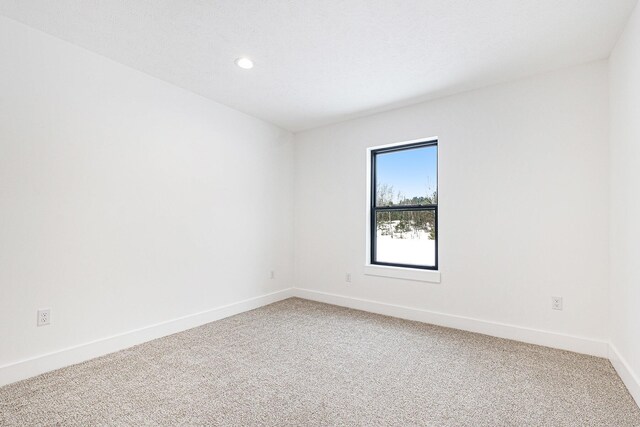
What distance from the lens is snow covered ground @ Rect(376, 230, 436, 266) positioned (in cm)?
356

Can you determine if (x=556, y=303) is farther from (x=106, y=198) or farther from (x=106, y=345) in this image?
(x=106, y=198)

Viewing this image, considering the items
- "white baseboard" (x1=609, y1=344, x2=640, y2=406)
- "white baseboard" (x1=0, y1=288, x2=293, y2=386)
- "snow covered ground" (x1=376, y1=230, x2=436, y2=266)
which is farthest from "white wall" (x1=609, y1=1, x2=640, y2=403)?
"white baseboard" (x1=0, y1=288, x2=293, y2=386)

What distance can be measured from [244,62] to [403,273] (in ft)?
8.86

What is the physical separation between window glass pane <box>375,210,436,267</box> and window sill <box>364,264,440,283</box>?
0.51ft

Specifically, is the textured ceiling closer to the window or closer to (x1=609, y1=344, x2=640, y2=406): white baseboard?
the window

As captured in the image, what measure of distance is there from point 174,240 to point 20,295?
1176 mm

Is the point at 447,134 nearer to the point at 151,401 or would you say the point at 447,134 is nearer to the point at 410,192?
the point at 410,192

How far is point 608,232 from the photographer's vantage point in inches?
99.0

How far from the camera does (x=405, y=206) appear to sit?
3768 millimetres

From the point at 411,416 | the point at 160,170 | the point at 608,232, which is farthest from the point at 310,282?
the point at 608,232

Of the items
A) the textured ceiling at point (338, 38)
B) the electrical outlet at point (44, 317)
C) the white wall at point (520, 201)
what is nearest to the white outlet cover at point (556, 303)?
the white wall at point (520, 201)

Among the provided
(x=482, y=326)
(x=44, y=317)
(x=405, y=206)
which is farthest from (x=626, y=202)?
(x=44, y=317)

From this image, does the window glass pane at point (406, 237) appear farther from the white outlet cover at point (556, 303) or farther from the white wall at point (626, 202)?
the white wall at point (626, 202)

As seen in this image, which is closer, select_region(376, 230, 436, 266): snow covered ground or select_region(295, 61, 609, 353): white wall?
select_region(295, 61, 609, 353): white wall
